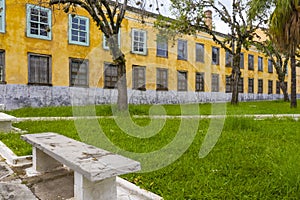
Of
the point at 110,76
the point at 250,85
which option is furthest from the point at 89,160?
the point at 250,85

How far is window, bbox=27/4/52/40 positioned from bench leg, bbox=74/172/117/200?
1279cm

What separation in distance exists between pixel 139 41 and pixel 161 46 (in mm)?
1759

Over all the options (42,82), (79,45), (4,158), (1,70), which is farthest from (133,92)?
(4,158)

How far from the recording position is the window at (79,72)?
47.9 feet

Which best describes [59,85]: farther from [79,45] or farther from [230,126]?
[230,126]

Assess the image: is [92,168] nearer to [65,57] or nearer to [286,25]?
[286,25]

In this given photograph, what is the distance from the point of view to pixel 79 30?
15031 mm

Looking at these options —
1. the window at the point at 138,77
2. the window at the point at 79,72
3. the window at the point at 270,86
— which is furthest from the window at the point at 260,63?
the window at the point at 79,72

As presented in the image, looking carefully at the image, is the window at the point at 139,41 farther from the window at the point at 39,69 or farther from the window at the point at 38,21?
the window at the point at 39,69

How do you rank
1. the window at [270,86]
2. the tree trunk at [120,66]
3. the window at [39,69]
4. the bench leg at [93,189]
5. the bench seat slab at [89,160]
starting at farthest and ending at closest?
the window at [270,86] < the window at [39,69] < the tree trunk at [120,66] < the bench leg at [93,189] < the bench seat slab at [89,160]

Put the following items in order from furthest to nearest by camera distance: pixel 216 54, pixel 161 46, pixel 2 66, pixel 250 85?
pixel 250 85
pixel 216 54
pixel 161 46
pixel 2 66

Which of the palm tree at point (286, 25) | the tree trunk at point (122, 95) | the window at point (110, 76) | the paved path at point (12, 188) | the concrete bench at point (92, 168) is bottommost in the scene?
the paved path at point (12, 188)

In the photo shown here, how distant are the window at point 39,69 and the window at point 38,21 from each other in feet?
3.43

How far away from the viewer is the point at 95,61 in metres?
15.3
